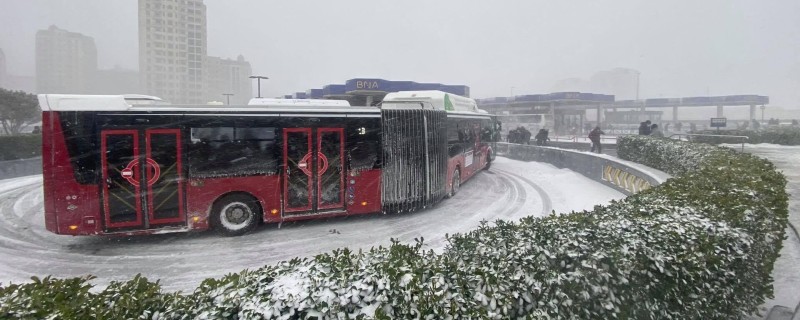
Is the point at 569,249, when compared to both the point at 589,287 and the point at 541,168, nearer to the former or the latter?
the point at 589,287

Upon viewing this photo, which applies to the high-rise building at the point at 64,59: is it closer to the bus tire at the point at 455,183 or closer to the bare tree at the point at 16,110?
the bare tree at the point at 16,110

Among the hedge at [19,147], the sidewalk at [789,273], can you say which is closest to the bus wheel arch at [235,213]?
the sidewalk at [789,273]

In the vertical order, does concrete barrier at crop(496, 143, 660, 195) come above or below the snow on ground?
above

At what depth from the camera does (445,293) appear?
115 inches

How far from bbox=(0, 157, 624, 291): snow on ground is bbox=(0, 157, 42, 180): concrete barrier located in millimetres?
5068

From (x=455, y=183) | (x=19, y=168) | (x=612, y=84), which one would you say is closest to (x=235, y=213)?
(x=455, y=183)

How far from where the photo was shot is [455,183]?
14648mm

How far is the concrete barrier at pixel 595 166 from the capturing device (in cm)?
1363

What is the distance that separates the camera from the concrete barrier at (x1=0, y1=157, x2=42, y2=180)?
18656mm

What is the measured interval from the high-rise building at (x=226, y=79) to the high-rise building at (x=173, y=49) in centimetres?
239

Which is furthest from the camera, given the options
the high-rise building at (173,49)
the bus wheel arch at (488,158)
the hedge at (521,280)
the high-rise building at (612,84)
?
the high-rise building at (612,84)

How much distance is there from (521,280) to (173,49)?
7733 centimetres

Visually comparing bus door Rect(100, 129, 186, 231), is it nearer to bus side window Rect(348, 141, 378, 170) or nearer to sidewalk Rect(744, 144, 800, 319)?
bus side window Rect(348, 141, 378, 170)

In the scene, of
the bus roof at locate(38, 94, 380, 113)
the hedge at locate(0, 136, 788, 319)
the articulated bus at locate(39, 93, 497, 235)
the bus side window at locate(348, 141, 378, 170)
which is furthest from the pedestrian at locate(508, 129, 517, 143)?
the hedge at locate(0, 136, 788, 319)
